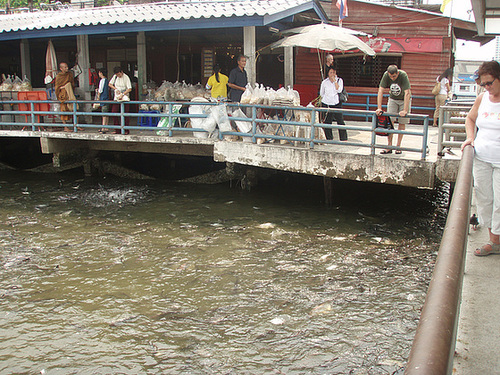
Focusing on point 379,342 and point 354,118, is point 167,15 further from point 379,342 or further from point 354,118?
point 379,342

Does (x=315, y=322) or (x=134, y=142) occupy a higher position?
(x=134, y=142)

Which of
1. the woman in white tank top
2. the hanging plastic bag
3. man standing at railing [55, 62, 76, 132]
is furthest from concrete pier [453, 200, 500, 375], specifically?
man standing at railing [55, 62, 76, 132]

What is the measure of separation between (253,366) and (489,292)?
2412 millimetres

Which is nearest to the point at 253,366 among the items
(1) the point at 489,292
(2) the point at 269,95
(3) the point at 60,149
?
(1) the point at 489,292

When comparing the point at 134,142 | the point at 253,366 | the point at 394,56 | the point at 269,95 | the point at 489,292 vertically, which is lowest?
the point at 253,366

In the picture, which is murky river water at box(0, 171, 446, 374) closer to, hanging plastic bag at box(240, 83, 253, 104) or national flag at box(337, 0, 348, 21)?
hanging plastic bag at box(240, 83, 253, 104)

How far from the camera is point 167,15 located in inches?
458

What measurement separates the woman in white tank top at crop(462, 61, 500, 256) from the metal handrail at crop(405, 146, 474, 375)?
2491 mm

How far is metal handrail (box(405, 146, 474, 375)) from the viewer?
1297 millimetres

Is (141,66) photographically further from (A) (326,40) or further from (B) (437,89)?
(B) (437,89)

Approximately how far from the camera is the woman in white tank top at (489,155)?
4.43 m

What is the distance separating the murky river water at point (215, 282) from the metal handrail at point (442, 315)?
3268 millimetres

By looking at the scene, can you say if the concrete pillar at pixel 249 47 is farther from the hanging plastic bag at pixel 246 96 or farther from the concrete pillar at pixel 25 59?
the concrete pillar at pixel 25 59

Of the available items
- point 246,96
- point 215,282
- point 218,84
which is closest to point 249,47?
point 218,84
